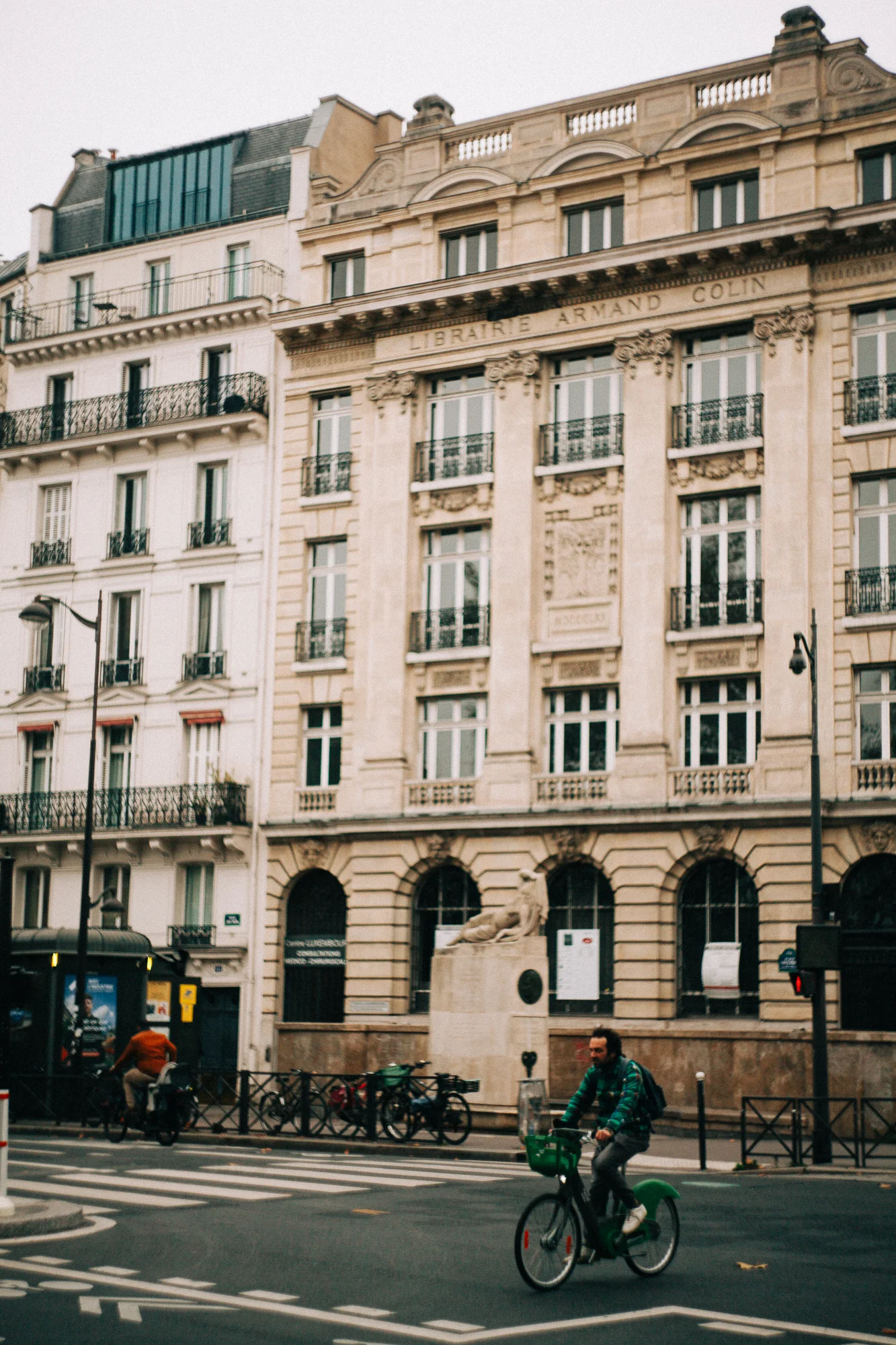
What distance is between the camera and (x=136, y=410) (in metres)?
45.2

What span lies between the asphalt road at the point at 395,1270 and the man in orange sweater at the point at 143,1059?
4284 mm

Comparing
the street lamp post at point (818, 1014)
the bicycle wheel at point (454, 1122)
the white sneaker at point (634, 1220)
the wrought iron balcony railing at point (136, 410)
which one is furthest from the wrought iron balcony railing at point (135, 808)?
the white sneaker at point (634, 1220)

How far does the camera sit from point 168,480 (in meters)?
44.2

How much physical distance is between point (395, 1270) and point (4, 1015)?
4.27 meters

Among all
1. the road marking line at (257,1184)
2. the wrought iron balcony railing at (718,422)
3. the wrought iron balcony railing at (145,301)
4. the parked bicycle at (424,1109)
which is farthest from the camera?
the wrought iron balcony railing at (145,301)

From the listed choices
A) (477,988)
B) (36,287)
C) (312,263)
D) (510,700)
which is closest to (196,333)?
(312,263)

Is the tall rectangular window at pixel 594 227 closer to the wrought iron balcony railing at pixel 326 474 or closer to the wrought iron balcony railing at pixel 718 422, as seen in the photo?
the wrought iron balcony railing at pixel 718 422

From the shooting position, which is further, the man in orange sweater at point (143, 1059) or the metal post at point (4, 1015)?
the man in orange sweater at point (143, 1059)

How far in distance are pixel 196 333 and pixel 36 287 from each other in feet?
22.2

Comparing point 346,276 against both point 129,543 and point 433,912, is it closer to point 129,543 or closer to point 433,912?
point 129,543

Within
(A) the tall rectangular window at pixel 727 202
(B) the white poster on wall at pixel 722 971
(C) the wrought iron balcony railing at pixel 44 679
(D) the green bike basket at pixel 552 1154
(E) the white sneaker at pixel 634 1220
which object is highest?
(A) the tall rectangular window at pixel 727 202

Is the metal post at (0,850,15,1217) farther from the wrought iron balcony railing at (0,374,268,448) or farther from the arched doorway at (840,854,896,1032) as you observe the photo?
the wrought iron balcony railing at (0,374,268,448)

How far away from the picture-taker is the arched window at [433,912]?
126 feet

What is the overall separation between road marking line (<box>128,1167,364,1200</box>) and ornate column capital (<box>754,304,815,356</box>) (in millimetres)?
22880
